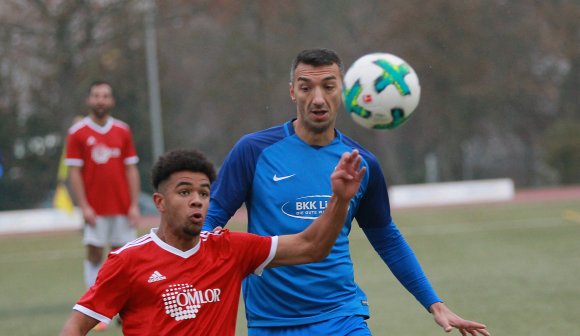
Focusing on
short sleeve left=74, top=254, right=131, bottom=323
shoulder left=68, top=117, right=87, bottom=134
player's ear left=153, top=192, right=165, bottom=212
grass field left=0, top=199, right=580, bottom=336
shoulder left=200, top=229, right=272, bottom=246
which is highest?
player's ear left=153, top=192, right=165, bottom=212

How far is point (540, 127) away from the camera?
117 feet

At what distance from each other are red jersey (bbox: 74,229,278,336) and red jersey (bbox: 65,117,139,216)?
18.1ft

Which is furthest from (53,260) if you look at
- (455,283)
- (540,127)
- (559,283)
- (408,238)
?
(540,127)

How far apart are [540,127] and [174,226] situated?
33.5m

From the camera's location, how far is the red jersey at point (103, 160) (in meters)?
9.21

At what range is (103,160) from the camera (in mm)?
9320

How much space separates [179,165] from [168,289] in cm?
48

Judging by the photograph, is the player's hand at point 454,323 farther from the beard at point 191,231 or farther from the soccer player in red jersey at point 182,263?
the beard at point 191,231

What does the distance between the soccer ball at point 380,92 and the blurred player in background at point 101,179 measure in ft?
11.6

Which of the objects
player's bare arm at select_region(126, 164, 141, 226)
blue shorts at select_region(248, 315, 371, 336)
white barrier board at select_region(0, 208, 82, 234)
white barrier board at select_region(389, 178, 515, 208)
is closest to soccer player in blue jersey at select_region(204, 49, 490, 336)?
blue shorts at select_region(248, 315, 371, 336)

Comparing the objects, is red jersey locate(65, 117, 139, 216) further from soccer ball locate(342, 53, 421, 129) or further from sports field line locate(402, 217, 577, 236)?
sports field line locate(402, 217, 577, 236)

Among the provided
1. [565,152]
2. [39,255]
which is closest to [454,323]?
[39,255]

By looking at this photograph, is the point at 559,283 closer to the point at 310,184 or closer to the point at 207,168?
the point at 310,184

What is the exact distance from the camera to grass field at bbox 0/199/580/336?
28.6ft
